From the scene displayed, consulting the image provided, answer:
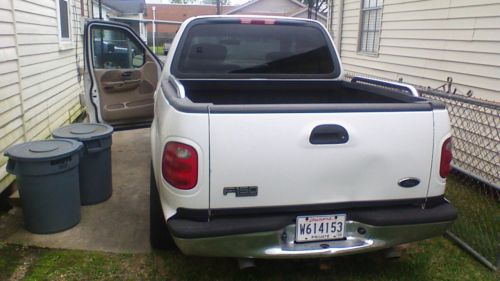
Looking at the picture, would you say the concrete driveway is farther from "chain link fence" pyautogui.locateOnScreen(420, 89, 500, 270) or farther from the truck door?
"chain link fence" pyautogui.locateOnScreen(420, 89, 500, 270)

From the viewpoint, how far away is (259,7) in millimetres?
36406

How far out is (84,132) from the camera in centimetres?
430

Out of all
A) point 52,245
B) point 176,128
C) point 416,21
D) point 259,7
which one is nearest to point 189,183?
point 176,128

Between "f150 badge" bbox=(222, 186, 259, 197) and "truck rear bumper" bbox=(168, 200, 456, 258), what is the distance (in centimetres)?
16

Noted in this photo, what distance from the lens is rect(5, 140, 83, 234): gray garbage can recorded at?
139 inches

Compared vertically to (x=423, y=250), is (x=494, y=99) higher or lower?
higher

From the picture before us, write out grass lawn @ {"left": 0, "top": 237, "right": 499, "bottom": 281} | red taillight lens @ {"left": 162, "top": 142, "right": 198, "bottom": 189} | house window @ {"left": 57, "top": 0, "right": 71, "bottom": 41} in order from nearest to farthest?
1. red taillight lens @ {"left": 162, "top": 142, "right": 198, "bottom": 189}
2. grass lawn @ {"left": 0, "top": 237, "right": 499, "bottom": 281}
3. house window @ {"left": 57, "top": 0, "right": 71, "bottom": 41}

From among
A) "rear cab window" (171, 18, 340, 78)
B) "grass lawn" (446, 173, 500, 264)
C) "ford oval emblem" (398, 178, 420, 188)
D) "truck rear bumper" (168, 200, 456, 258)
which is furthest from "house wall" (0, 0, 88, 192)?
"grass lawn" (446, 173, 500, 264)

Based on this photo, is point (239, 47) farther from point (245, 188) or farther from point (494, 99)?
point (494, 99)

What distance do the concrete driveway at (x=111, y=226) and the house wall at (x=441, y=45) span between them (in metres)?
4.31

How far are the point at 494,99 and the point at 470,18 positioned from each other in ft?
3.82

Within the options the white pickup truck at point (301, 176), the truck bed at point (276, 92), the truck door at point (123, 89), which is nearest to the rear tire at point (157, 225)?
the white pickup truck at point (301, 176)

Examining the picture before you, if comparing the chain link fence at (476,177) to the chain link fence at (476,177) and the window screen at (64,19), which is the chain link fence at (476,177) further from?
the window screen at (64,19)

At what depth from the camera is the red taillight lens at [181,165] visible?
2357 mm
